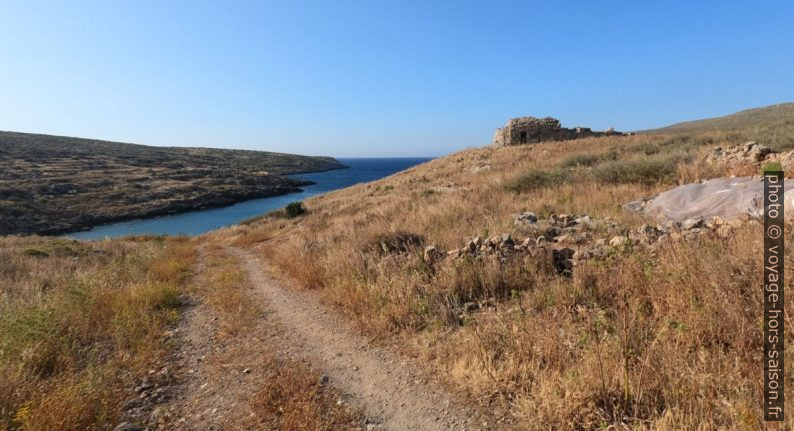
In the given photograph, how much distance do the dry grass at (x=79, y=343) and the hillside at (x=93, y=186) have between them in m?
48.3

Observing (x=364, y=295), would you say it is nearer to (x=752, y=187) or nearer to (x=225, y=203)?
(x=752, y=187)

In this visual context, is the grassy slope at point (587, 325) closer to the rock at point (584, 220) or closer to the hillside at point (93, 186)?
the rock at point (584, 220)

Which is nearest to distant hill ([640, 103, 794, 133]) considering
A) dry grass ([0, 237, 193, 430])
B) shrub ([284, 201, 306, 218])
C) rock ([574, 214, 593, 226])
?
shrub ([284, 201, 306, 218])

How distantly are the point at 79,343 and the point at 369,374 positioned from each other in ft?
14.3

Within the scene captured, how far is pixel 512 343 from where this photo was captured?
3783 millimetres

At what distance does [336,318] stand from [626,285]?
13.5 feet

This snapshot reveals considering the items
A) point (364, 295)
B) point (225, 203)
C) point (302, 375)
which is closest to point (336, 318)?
point (364, 295)

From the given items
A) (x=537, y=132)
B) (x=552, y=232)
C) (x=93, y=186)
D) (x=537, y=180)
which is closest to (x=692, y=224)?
(x=552, y=232)

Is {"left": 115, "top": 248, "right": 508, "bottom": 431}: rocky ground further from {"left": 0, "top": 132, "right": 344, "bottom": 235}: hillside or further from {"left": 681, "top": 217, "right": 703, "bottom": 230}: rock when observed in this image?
{"left": 0, "top": 132, "right": 344, "bottom": 235}: hillside

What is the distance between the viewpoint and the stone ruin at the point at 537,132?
29.5 metres

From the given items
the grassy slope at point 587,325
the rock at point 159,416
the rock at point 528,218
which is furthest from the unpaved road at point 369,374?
the rock at point 528,218

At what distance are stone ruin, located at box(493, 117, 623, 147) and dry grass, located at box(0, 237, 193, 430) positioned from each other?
27.0 metres

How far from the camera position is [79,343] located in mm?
5227

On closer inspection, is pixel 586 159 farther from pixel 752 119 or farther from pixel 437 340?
pixel 752 119
